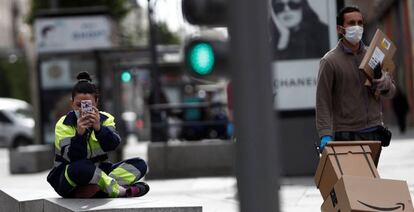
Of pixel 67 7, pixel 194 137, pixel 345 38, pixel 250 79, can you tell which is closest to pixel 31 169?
pixel 194 137

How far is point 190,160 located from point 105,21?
9.20 meters

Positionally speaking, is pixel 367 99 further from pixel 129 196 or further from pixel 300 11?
pixel 300 11

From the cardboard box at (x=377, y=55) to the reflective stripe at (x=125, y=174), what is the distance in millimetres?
1900

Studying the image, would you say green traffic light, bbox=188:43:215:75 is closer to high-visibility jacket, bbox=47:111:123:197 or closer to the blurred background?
the blurred background

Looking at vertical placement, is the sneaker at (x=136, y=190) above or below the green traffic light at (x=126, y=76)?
below

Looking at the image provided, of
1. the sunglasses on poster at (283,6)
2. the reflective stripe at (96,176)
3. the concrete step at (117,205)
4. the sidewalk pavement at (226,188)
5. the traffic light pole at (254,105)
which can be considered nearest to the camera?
the traffic light pole at (254,105)

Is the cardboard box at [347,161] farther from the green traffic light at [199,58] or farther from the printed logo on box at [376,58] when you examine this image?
the green traffic light at [199,58]

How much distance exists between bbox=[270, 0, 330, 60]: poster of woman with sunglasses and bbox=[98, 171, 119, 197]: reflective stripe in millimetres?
6506

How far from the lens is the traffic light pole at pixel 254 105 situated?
4.10 metres

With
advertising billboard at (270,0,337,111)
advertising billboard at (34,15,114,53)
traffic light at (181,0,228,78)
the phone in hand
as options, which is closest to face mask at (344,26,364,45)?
the phone in hand

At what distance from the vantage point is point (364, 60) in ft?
24.7

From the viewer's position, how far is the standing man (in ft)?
25.1

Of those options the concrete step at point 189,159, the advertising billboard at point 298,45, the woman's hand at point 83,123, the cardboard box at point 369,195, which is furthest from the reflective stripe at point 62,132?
the concrete step at point 189,159

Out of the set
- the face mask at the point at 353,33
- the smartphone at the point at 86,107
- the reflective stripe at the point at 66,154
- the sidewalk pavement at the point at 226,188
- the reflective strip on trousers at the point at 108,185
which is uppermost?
the face mask at the point at 353,33
